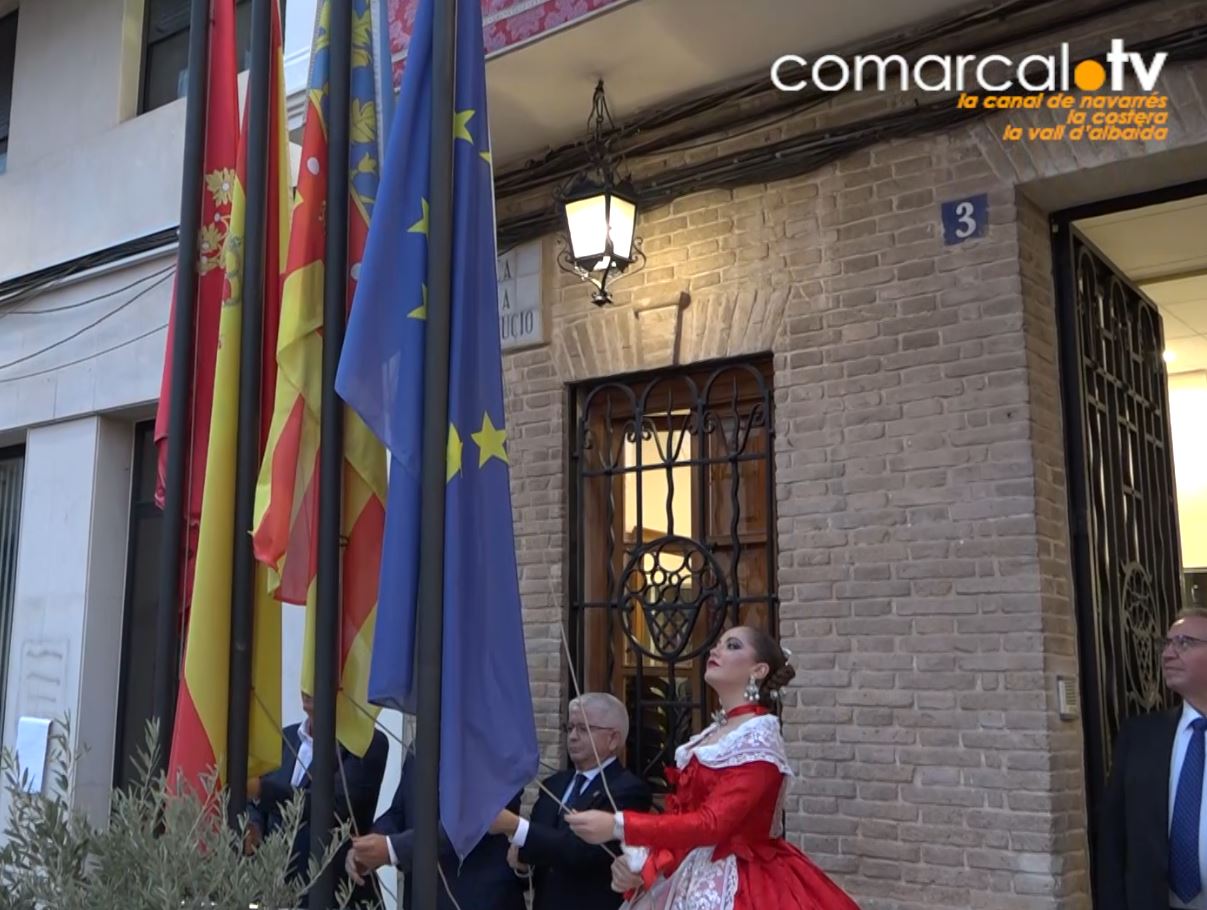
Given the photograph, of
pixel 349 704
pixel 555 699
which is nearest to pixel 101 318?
pixel 555 699

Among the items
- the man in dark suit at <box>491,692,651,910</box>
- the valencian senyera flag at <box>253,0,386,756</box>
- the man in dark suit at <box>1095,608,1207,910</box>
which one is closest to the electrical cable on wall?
the valencian senyera flag at <box>253,0,386,756</box>

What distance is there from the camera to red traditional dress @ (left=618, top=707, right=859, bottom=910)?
12.0 feet

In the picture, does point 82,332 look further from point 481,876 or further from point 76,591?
point 481,876

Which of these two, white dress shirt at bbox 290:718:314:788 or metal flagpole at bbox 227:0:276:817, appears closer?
metal flagpole at bbox 227:0:276:817

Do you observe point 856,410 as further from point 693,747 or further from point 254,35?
point 254,35

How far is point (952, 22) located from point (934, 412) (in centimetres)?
168

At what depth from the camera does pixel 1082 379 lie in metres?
5.35

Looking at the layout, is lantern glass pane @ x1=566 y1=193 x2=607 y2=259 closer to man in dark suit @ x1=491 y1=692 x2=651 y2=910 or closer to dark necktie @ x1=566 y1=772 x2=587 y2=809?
man in dark suit @ x1=491 y1=692 x2=651 y2=910

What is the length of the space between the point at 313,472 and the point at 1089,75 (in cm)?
354

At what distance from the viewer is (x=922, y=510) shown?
5.10 meters

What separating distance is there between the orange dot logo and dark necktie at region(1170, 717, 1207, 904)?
101 inches

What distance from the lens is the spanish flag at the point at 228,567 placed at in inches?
138

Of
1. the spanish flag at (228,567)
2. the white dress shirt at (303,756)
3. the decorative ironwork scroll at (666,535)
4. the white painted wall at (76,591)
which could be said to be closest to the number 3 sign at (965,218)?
the decorative ironwork scroll at (666,535)

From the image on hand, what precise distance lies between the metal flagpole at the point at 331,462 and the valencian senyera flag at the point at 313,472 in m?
0.07
